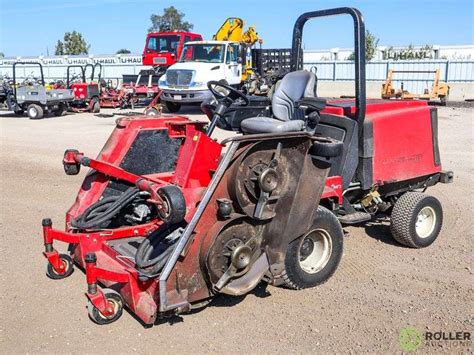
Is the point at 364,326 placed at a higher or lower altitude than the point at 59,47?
lower

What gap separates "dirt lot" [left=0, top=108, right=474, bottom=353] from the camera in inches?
122

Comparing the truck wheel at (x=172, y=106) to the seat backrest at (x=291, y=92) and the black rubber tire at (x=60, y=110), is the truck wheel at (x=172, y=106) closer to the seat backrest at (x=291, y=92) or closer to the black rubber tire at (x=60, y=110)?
the black rubber tire at (x=60, y=110)

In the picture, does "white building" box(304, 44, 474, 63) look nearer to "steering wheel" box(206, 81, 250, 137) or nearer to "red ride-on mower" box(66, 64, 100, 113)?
"red ride-on mower" box(66, 64, 100, 113)

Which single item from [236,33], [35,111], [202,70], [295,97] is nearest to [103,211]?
[295,97]

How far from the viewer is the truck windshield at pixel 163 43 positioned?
19.4 metres

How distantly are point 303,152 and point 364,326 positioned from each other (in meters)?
1.17

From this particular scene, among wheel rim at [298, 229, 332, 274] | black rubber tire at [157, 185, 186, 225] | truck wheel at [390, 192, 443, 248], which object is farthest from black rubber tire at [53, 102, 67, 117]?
black rubber tire at [157, 185, 186, 225]

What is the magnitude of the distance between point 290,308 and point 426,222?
6.15 feet

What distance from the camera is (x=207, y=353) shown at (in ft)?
9.81

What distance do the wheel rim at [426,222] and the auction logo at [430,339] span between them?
1522 mm

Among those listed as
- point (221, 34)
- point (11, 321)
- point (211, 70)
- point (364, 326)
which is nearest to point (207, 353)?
point (364, 326)

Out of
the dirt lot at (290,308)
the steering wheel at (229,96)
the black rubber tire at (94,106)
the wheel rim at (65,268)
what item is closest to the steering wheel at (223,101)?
the steering wheel at (229,96)

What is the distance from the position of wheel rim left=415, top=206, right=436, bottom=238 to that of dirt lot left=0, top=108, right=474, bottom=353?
5.8 inches

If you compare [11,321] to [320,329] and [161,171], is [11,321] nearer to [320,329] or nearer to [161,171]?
[161,171]
